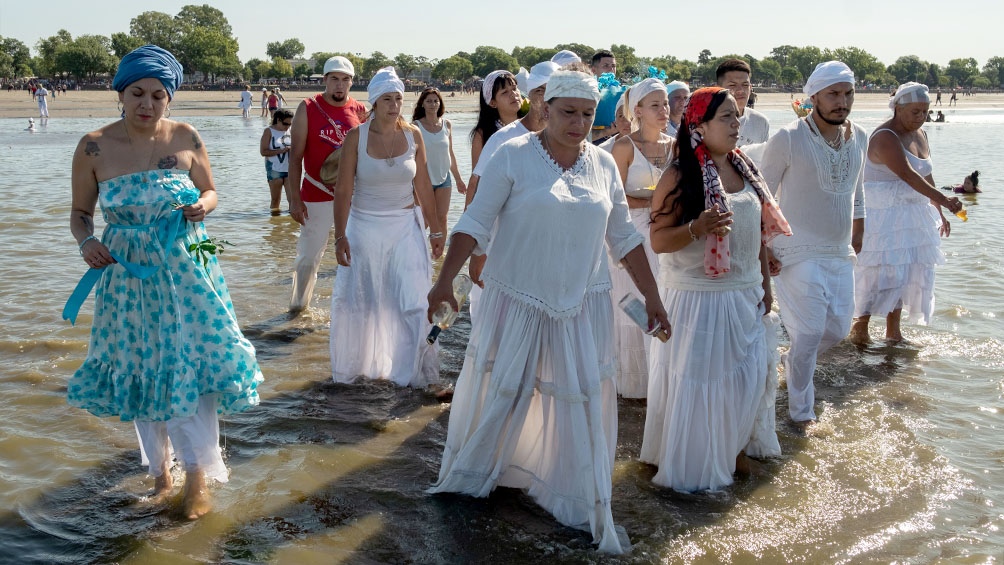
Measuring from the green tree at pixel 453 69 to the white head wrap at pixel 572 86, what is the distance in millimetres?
139391

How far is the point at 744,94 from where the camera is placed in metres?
7.07

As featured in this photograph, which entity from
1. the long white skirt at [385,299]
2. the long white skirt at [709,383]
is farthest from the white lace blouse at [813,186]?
the long white skirt at [385,299]

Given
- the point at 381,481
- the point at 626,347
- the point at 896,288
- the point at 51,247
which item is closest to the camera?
the point at 381,481

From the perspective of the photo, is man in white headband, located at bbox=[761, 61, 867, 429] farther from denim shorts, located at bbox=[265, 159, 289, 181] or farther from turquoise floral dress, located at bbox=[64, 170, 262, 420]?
denim shorts, located at bbox=[265, 159, 289, 181]

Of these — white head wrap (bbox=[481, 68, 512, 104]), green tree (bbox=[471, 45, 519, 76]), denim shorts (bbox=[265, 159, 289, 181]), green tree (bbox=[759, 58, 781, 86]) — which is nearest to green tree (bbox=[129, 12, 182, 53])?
green tree (bbox=[471, 45, 519, 76])

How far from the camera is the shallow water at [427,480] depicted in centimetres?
416

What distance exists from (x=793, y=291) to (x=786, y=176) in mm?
760

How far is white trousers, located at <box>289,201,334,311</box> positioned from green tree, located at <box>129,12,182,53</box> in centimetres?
15810

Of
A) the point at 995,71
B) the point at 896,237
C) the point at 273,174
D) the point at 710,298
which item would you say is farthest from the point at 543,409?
the point at 995,71

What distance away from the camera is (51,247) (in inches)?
451

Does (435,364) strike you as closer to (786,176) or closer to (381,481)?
(381,481)

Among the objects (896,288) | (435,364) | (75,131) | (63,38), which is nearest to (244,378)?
(435,364)

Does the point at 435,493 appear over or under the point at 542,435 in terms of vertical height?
under

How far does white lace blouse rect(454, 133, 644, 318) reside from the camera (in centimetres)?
400
